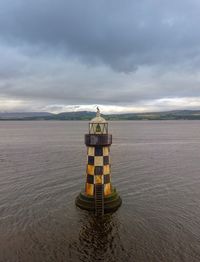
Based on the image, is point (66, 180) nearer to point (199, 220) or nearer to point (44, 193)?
point (44, 193)

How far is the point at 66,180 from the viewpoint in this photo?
2702cm

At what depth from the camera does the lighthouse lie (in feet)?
56.2

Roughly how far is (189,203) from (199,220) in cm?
320

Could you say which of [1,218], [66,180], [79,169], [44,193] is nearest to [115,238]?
[1,218]

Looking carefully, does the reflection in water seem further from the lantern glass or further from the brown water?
the lantern glass

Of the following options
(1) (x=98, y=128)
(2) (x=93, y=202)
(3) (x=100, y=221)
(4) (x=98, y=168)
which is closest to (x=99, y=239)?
(3) (x=100, y=221)

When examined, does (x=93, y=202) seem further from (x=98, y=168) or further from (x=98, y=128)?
(x=98, y=128)

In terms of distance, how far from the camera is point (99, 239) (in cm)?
1450

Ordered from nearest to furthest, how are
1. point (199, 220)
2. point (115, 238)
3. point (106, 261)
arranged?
point (106, 261)
point (115, 238)
point (199, 220)

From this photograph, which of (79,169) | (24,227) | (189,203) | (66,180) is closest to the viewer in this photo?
(24,227)

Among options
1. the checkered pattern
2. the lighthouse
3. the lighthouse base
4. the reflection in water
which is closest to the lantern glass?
the lighthouse

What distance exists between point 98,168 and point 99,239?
4704 mm

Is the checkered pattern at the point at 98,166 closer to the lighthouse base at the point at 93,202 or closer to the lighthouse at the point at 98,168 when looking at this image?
the lighthouse at the point at 98,168

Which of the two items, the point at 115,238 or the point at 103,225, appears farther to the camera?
the point at 103,225
